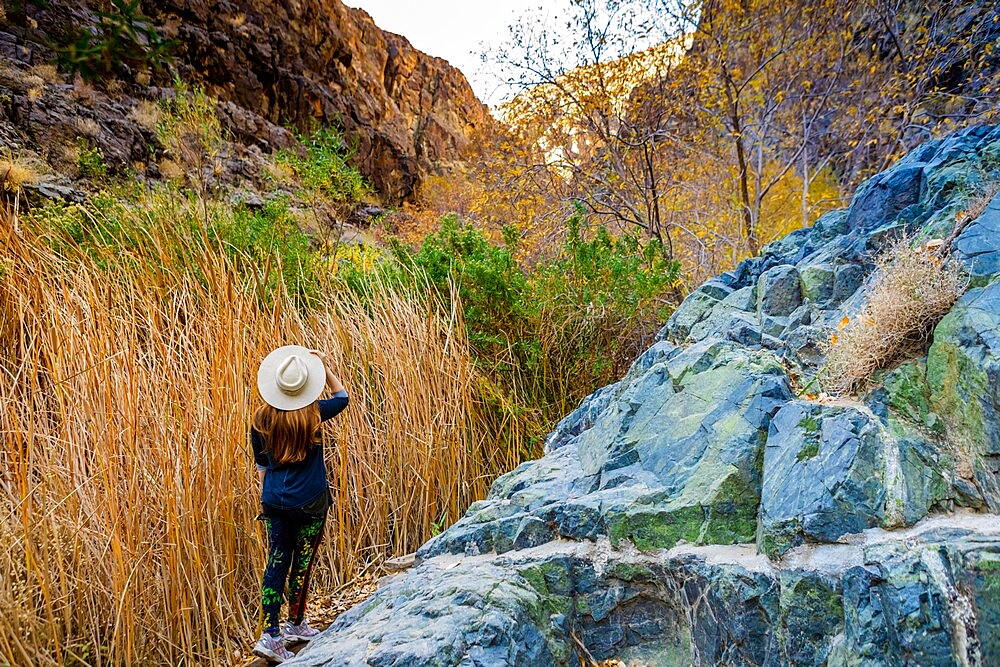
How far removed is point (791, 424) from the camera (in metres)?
1.65

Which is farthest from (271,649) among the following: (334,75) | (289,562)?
(334,75)

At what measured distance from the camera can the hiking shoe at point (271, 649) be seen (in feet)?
6.86

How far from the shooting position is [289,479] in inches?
85.0

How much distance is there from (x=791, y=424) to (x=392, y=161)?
2150cm

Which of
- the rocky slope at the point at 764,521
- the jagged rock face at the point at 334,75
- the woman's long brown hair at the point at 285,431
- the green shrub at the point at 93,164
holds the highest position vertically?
the jagged rock face at the point at 334,75

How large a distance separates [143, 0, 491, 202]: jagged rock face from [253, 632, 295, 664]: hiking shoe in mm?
12405

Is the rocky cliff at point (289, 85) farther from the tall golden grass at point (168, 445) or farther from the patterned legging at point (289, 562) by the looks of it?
the patterned legging at point (289, 562)

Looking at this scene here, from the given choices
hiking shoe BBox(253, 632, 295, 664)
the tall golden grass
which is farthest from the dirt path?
hiking shoe BBox(253, 632, 295, 664)

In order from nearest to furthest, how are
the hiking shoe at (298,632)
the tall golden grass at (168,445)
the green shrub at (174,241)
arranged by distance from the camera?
the tall golden grass at (168,445), the hiking shoe at (298,632), the green shrub at (174,241)

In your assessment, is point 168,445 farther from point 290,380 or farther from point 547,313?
point 547,313

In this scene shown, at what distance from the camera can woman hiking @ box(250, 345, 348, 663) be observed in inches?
83.5

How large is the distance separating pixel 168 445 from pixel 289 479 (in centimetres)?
50

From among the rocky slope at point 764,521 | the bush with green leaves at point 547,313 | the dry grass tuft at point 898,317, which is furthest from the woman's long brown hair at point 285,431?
the dry grass tuft at point 898,317

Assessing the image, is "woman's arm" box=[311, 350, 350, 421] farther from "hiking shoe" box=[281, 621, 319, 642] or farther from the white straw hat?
"hiking shoe" box=[281, 621, 319, 642]
